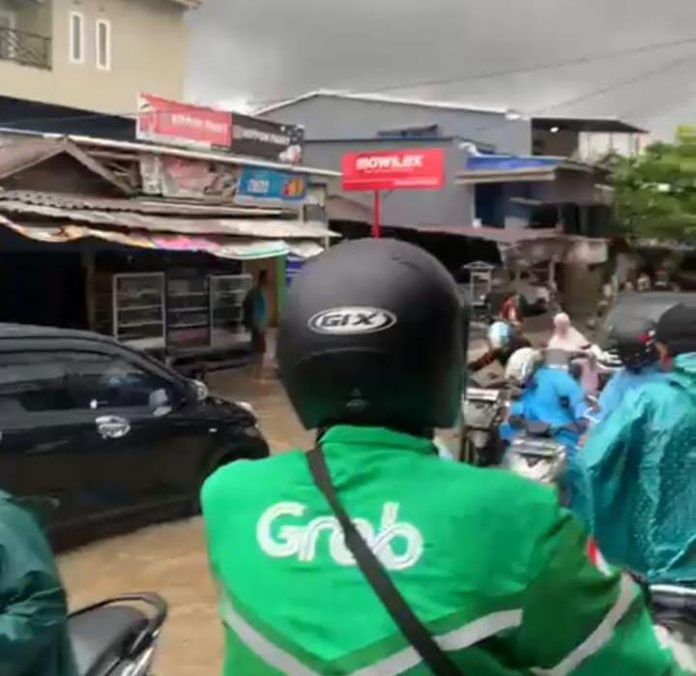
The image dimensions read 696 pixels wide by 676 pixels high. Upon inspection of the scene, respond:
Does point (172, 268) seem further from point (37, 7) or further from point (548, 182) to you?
point (548, 182)

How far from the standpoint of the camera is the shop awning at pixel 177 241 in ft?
39.3

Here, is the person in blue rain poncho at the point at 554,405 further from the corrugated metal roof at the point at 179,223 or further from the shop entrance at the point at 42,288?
the shop entrance at the point at 42,288

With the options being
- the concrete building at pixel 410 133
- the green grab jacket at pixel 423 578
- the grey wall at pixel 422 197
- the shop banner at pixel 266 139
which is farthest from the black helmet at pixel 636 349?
the grey wall at pixel 422 197

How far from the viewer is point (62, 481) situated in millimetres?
7078

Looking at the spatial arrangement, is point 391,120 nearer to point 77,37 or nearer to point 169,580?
point 77,37

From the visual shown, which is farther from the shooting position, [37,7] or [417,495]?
[37,7]

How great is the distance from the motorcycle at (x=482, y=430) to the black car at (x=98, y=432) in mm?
1673

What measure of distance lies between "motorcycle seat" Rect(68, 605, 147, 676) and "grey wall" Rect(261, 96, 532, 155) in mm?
32045

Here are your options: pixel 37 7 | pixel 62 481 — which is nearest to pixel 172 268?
pixel 37 7

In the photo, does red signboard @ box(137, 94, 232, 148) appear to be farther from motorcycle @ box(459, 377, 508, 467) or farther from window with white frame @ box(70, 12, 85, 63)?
motorcycle @ box(459, 377, 508, 467)

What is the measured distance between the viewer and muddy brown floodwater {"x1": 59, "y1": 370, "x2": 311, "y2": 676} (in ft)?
19.6

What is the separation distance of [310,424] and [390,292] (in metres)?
0.25

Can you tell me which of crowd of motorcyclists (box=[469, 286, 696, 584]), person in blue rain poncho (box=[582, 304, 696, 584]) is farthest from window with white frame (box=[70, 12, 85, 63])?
person in blue rain poncho (box=[582, 304, 696, 584])

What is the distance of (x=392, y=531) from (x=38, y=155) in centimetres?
1256
